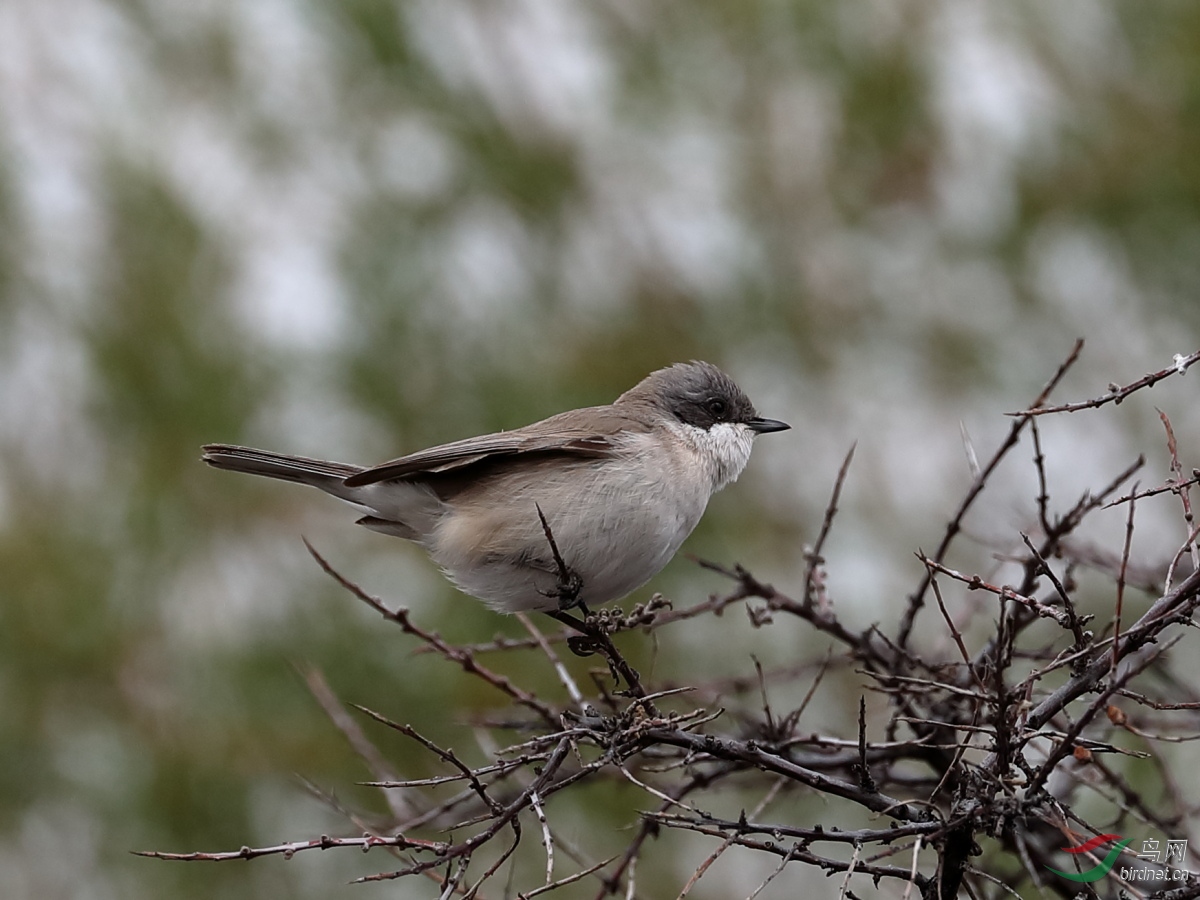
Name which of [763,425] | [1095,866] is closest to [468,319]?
[763,425]

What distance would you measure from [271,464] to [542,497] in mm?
1023

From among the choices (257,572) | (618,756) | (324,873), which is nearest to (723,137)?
(257,572)

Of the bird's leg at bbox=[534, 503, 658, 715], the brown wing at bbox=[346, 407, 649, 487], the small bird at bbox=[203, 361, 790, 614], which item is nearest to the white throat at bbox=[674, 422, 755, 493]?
the small bird at bbox=[203, 361, 790, 614]

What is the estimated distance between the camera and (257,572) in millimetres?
8797

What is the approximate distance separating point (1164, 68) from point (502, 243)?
5.03 m

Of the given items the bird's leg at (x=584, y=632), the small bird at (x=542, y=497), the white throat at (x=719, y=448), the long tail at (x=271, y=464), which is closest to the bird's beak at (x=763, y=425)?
the white throat at (x=719, y=448)

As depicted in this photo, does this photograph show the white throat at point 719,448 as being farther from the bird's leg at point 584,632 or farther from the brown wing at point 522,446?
the bird's leg at point 584,632

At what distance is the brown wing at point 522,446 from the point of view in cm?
446

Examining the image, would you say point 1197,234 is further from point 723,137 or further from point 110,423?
point 110,423

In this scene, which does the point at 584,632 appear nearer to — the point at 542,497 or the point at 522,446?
the point at 542,497

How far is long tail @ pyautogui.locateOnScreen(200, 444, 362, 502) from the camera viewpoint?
4590 millimetres

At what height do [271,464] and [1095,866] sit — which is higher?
[1095,866]

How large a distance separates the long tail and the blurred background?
10.4 ft

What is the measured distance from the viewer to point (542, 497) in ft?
14.9
